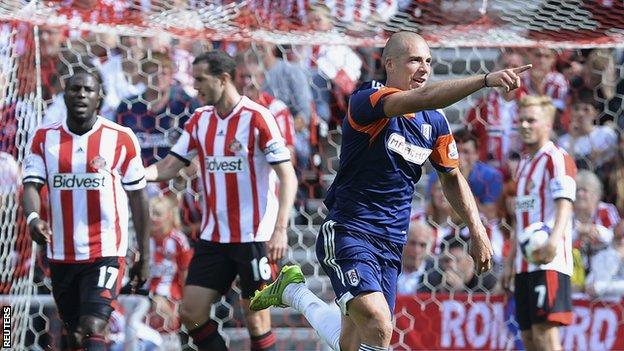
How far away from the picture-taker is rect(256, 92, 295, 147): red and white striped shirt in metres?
8.83

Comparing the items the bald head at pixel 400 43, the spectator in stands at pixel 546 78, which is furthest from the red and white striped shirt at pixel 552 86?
the bald head at pixel 400 43

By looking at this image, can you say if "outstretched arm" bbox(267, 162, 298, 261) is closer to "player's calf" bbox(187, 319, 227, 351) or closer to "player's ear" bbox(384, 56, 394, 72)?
"player's calf" bbox(187, 319, 227, 351)

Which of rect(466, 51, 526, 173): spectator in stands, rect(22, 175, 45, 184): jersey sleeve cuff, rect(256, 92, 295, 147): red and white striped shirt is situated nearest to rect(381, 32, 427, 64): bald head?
rect(22, 175, 45, 184): jersey sleeve cuff

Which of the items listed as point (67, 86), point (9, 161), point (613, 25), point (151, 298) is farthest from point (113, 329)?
point (613, 25)

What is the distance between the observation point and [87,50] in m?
9.20

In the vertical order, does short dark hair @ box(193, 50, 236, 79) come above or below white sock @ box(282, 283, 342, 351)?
above

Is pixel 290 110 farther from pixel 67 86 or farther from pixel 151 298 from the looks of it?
pixel 67 86

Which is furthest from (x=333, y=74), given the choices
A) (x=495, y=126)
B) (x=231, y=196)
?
(x=231, y=196)

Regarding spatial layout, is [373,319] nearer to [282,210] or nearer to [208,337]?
[282,210]

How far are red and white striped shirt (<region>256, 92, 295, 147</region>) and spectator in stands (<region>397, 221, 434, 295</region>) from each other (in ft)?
3.51

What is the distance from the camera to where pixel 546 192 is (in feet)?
25.4

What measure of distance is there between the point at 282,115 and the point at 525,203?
1.98 metres

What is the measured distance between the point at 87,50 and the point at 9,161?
1736 millimetres

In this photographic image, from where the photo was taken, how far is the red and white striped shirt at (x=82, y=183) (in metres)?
7.10
